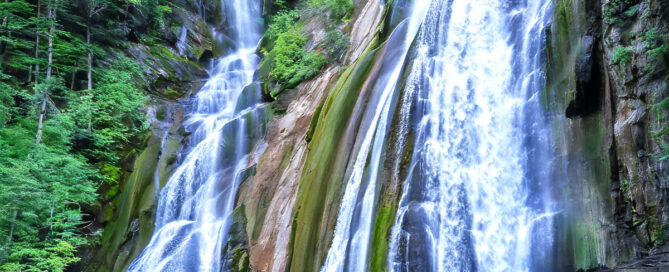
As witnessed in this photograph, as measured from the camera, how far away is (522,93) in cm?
880

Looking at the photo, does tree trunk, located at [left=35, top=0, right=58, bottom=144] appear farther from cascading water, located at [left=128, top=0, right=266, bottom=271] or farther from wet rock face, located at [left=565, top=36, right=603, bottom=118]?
wet rock face, located at [left=565, top=36, right=603, bottom=118]

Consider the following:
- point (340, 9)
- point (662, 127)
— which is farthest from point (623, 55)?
point (340, 9)

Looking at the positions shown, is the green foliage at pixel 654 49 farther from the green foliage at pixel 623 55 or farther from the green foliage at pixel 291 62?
the green foliage at pixel 291 62

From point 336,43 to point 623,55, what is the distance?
1209 centimetres

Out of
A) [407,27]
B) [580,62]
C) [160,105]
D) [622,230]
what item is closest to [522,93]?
[580,62]

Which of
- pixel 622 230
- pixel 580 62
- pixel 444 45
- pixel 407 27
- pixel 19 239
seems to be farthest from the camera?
pixel 407 27

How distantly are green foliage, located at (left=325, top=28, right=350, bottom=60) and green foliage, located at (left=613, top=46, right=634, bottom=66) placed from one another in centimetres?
1145

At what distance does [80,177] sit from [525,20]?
1556cm

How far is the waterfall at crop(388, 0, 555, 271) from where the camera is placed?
7.68 metres

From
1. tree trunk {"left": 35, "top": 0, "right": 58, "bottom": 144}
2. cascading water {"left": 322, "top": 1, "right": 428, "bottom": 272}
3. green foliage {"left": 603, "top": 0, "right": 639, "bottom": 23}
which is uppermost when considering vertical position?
tree trunk {"left": 35, "top": 0, "right": 58, "bottom": 144}

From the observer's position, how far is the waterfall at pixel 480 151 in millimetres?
7684

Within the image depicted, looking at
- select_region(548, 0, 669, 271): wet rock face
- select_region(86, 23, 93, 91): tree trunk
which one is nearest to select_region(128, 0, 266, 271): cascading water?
select_region(86, 23, 93, 91): tree trunk

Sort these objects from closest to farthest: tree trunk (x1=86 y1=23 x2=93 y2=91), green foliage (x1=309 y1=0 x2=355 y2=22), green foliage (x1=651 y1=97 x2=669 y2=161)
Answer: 1. green foliage (x1=651 y1=97 x2=669 y2=161)
2. tree trunk (x1=86 y1=23 x2=93 y2=91)
3. green foliage (x1=309 y1=0 x2=355 y2=22)

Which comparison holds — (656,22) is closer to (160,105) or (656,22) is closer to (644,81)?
(644,81)
